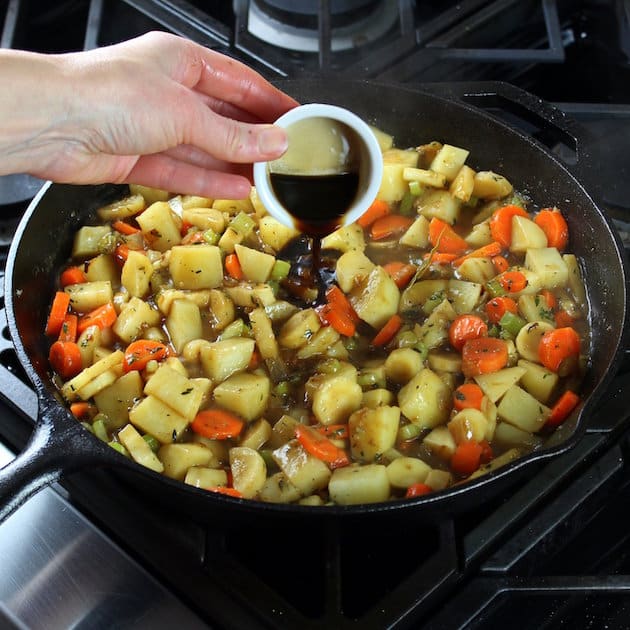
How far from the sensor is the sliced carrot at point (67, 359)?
2.18 metres

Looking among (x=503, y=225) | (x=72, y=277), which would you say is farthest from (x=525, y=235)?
(x=72, y=277)

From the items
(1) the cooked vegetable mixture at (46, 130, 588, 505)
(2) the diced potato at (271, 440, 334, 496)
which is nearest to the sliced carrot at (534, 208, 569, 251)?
(1) the cooked vegetable mixture at (46, 130, 588, 505)

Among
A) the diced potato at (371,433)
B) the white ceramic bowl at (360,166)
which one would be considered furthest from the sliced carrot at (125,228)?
the diced potato at (371,433)

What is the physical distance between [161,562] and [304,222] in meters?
0.99

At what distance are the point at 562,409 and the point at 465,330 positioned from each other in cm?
36

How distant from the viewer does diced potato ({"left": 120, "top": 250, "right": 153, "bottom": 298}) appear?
7.78ft

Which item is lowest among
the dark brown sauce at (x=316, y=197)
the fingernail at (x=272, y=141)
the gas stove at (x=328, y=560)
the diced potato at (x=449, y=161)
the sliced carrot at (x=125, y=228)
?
the gas stove at (x=328, y=560)

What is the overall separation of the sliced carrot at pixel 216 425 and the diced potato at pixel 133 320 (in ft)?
1.22

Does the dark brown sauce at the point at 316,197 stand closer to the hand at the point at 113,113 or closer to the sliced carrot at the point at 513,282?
the hand at the point at 113,113

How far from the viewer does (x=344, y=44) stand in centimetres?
312

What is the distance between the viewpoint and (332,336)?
2266 mm

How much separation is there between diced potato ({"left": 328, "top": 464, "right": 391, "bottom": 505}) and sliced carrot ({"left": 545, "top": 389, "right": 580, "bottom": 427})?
1.70ft

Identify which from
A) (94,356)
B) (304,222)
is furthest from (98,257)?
(304,222)

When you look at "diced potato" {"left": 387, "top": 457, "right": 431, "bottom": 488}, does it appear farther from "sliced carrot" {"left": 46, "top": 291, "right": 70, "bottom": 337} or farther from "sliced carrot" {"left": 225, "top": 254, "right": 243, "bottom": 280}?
"sliced carrot" {"left": 46, "top": 291, "right": 70, "bottom": 337}
